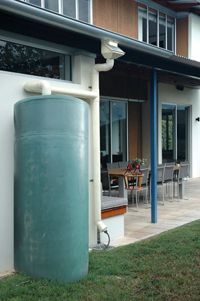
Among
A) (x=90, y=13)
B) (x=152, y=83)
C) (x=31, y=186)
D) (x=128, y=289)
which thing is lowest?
(x=128, y=289)

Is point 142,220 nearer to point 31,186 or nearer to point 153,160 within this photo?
point 153,160

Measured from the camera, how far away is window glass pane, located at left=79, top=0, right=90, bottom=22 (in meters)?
12.2

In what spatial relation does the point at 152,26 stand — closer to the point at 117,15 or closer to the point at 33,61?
the point at 117,15

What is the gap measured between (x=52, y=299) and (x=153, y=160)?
173 inches

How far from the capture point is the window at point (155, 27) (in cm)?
1453

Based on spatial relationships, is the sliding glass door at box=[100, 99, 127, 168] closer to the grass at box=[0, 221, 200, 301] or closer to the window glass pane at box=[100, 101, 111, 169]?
the window glass pane at box=[100, 101, 111, 169]

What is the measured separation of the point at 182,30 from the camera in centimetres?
1620

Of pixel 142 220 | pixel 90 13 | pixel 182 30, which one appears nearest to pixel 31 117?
pixel 142 220

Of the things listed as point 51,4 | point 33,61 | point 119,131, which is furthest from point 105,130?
point 33,61

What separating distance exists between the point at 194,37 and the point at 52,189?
1318 centimetres

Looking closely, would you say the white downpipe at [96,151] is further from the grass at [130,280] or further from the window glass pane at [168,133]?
the window glass pane at [168,133]

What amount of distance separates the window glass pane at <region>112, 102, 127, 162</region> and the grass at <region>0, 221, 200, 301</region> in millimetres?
7822

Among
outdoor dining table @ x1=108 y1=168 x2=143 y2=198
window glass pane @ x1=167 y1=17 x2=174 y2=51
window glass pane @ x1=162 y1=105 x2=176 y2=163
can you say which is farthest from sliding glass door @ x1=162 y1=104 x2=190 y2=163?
outdoor dining table @ x1=108 y1=168 x2=143 y2=198

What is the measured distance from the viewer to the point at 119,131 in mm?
14008
